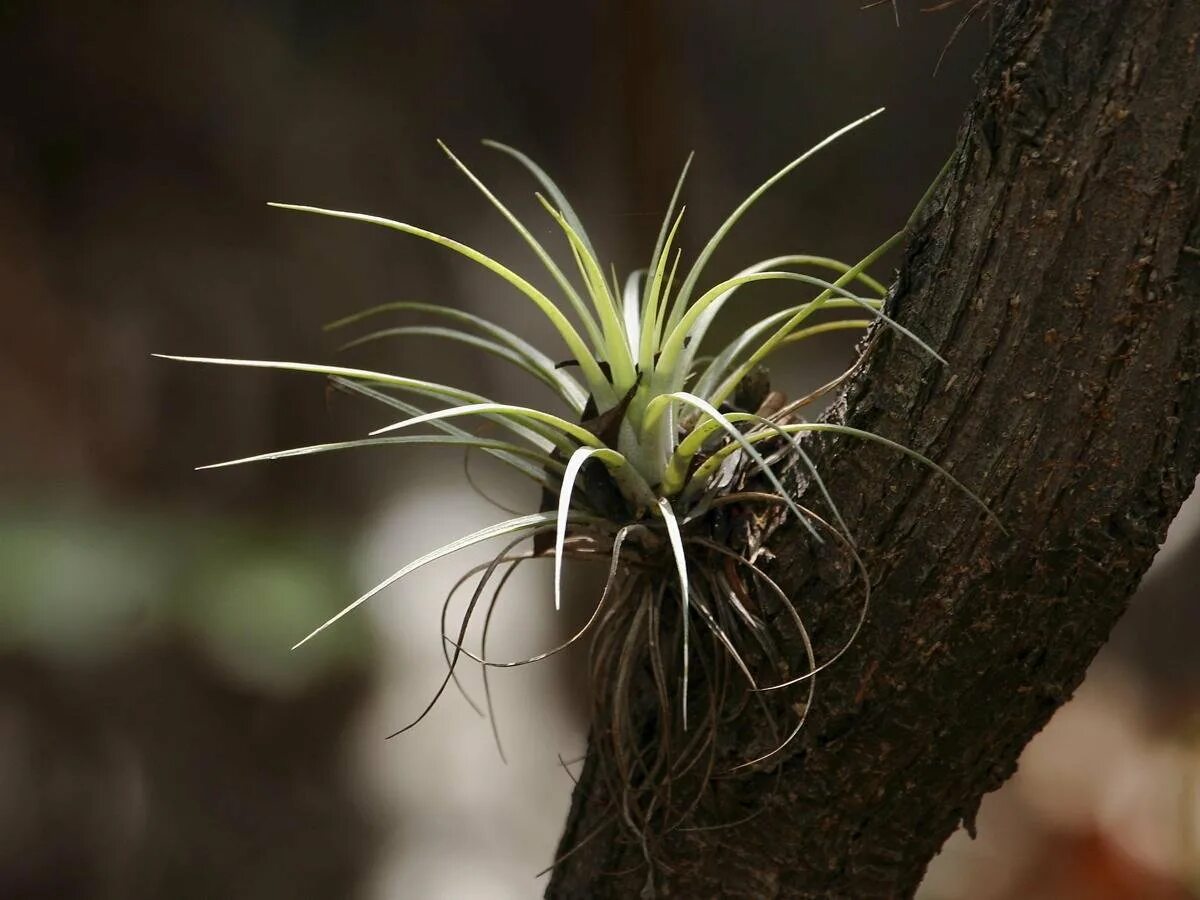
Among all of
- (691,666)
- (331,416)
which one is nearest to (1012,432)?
(691,666)

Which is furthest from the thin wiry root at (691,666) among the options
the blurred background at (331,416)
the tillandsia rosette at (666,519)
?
the blurred background at (331,416)

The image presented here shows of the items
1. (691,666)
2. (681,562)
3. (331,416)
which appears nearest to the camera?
(681,562)

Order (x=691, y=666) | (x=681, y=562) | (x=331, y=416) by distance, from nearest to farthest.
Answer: (x=681, y=562), (x=691, y=666), (x=331, y=416)

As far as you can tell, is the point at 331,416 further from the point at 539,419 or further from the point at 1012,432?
the point at 1012,432

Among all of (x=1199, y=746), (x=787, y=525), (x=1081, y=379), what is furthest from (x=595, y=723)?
(x=1199, y=746)

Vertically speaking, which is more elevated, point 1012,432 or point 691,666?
point 1012,432

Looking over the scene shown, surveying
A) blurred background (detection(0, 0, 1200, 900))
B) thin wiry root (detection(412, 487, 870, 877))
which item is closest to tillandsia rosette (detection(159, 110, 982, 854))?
thin wiry root (detection(412, 487, 870, 877))

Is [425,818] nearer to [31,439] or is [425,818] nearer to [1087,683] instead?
[31,439]

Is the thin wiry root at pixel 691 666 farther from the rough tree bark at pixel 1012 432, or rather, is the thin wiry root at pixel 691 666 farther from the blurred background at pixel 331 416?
the blurred background at pixel 331 416
